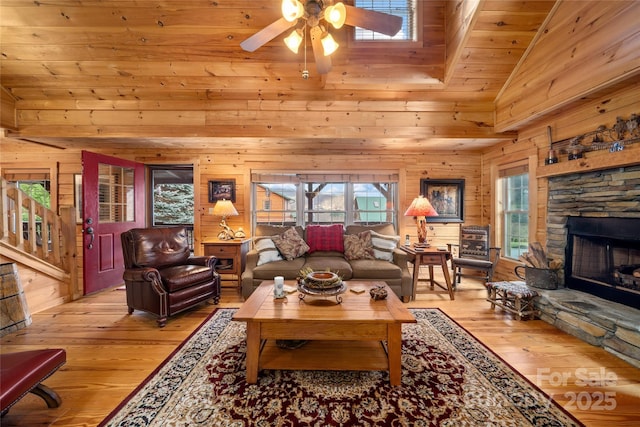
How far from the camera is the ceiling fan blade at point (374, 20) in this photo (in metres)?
1.91

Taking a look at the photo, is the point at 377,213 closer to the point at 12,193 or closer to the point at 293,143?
the point at 293,143

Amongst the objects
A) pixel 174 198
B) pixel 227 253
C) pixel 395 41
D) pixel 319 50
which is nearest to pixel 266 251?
pixel 227 253

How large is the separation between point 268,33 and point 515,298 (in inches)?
144

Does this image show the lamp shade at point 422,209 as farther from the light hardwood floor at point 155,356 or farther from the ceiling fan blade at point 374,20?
the ceiling fan blade at point 374,20

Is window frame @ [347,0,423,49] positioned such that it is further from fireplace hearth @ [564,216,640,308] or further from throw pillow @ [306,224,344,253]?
fireplace hearth @ [564,216,640,308]

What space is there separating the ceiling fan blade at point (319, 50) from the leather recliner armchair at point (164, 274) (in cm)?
259

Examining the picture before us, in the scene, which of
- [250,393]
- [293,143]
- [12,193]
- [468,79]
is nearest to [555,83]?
[468,79]

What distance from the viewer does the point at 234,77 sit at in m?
3.39

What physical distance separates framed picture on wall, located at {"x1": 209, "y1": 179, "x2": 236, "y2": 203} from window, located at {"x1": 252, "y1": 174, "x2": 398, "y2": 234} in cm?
40

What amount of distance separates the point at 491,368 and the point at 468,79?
328 cm

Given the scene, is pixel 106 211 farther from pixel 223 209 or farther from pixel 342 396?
pixel 342 396

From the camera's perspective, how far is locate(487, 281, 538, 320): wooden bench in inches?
110

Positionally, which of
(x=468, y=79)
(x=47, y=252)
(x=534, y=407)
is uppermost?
(x=468, y=79)

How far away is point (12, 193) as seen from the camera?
298 centimetres
